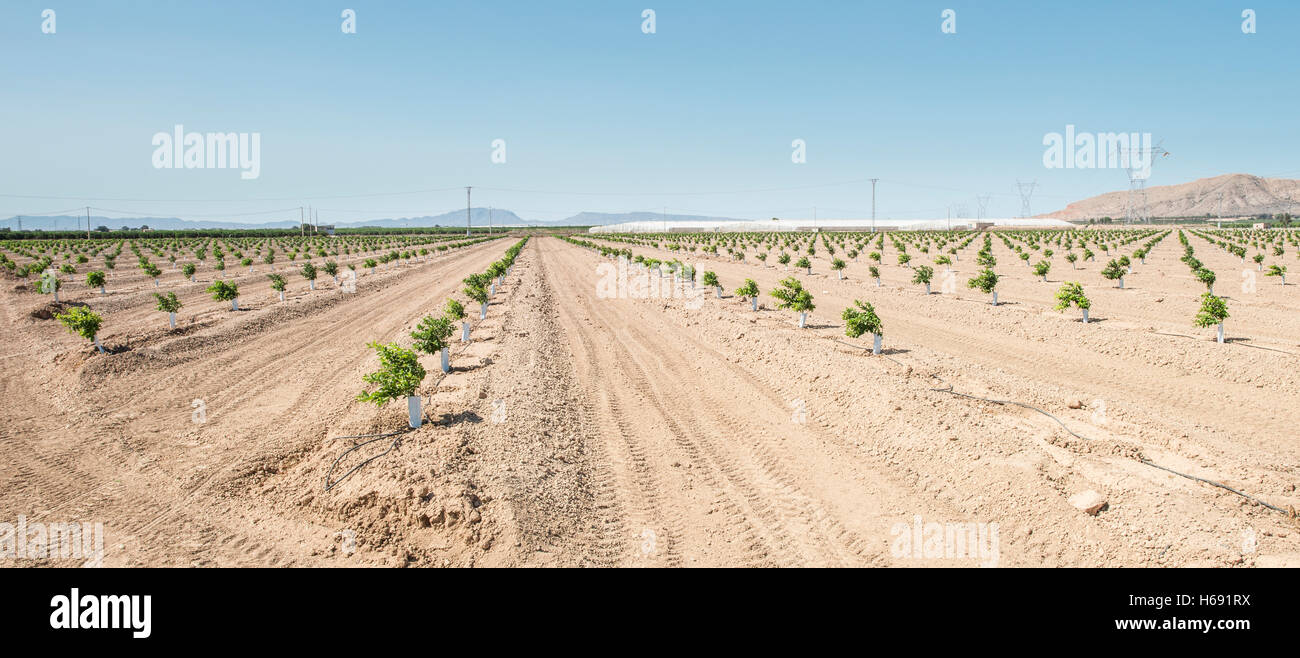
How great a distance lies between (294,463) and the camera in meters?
8.33

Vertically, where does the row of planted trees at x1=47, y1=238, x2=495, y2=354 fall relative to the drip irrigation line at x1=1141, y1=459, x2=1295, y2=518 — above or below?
above

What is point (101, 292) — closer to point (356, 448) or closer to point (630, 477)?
point (356, 448)

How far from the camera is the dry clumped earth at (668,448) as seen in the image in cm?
620

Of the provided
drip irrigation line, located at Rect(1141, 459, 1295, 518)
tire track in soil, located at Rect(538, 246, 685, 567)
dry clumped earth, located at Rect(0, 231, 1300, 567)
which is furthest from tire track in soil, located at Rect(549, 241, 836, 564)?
drip irrigation line, located at Rect(1141, 459, 1295, 518)

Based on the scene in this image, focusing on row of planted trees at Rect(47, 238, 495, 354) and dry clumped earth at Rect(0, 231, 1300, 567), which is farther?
row of planted trees at Rect(47, 238, 495, 354)

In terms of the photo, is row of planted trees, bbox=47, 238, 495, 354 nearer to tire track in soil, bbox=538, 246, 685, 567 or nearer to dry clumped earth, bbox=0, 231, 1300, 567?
dry clumped earth, bbox=0, 231, 1300, 567

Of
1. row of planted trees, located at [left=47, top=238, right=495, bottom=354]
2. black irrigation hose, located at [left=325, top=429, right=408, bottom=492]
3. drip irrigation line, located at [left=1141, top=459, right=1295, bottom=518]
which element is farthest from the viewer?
row of planted trees, located at [left=47, top=238, right=495, bottom=354]

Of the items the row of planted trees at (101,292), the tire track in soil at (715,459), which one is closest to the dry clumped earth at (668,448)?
the tire track in soil at (715,459)

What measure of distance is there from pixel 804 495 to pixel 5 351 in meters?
20.3

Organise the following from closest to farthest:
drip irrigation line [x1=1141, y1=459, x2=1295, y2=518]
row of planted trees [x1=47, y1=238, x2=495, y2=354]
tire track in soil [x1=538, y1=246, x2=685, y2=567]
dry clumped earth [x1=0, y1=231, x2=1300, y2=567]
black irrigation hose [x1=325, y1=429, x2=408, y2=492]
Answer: dry clumped earth [x1=0, y1=231, x2=1300, y2=567]
drip irrigation line [x1=1141, y1=459, x2=1295, y2=518]
tire track in soil [x1=538, y1=246, x2=685, y2=567]
black irrigation hose [x1=325, y1=429, x2=408, y2=492]
row of planted trees [x1=47, y1=238, x2=495, y2=354]

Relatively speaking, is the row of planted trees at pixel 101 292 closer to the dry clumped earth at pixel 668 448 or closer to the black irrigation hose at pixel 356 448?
the dry clumped earth at pixel 668 448

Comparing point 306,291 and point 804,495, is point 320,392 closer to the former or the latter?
point 804,495

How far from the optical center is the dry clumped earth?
6.20 meters
